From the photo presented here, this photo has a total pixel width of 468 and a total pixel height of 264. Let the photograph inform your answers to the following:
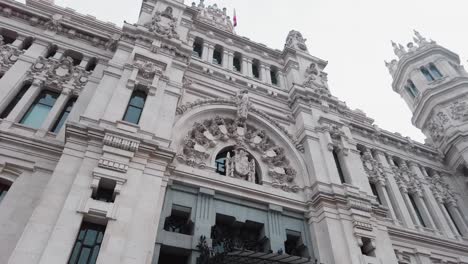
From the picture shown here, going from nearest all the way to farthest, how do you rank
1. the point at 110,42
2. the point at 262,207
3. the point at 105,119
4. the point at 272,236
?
1. the point at 105,119
2. the point at 272,236
3. the point at 262,207
4. the point at 110,42

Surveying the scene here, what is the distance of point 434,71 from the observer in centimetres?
3105

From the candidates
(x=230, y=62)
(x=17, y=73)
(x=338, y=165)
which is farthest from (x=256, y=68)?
(x=17, y=73)

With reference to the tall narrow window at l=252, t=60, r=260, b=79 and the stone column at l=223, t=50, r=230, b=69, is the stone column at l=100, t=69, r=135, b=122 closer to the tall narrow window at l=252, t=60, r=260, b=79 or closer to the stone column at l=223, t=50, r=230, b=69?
the stone column at l=223, t=50, r=230, b=69

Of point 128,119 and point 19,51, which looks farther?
point 19,51

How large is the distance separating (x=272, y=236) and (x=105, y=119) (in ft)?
27.9

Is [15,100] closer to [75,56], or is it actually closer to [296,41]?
[75,56]

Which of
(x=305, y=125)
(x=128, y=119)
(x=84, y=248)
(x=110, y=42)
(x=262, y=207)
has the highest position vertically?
(x=110, y=42)

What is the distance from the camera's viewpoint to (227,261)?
428 inches

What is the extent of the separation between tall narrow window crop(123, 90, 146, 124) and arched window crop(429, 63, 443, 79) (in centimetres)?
2862

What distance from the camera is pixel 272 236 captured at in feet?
43.7

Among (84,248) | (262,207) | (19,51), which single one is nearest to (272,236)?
(262,207)

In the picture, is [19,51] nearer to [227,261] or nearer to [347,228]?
Result: [227,261]

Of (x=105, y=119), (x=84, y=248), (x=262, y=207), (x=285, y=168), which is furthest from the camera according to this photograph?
(x=285, y=168)

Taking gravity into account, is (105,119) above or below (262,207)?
above
